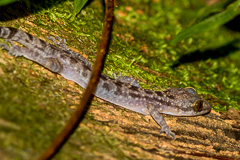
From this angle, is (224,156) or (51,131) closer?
(51,131)

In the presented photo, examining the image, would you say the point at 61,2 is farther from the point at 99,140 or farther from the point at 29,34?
the point at 99,140

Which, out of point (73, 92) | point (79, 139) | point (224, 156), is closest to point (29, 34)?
point (73, 92)

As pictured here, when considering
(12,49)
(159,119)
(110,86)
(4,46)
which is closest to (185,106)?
(159,119)

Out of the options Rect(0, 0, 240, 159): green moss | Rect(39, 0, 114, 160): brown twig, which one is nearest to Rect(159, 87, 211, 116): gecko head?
Rect(0, 0, 240, 159): green moss

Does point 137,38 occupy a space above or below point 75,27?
above

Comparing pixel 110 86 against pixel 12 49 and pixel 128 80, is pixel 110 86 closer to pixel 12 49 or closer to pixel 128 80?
pixel 128 80

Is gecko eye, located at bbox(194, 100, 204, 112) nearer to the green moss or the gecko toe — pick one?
the green moss
